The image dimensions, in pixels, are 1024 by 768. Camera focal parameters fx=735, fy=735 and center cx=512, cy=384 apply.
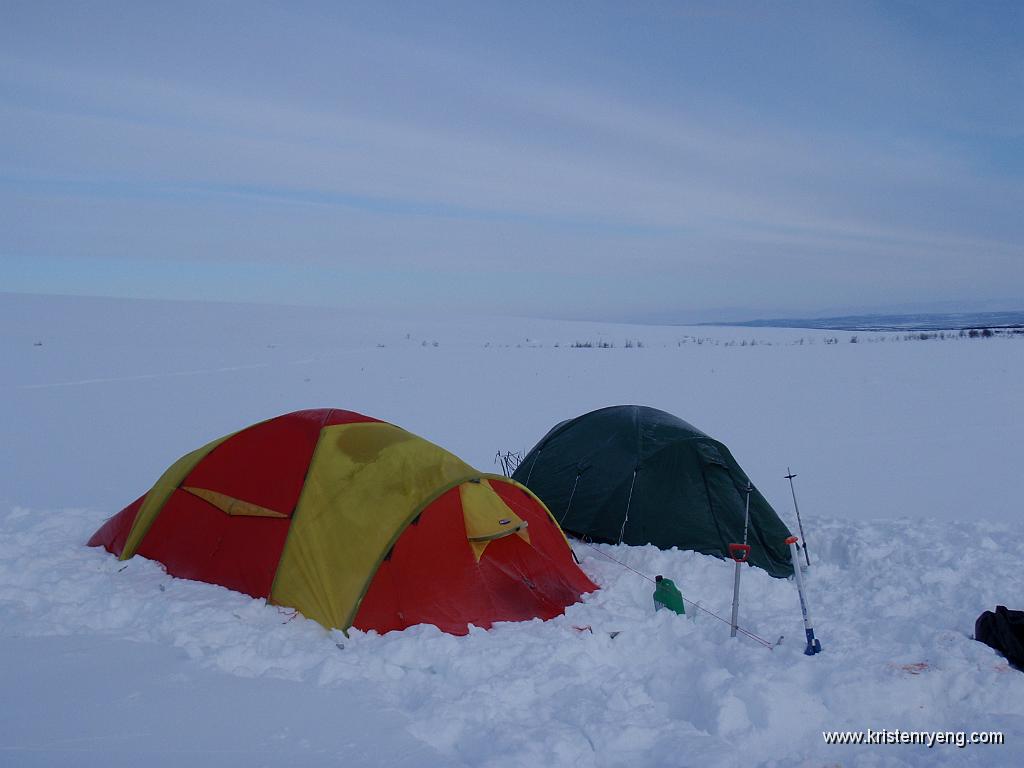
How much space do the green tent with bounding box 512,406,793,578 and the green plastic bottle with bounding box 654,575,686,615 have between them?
1543mm

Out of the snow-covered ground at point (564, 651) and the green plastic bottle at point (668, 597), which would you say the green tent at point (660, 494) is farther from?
the green plastic bottle at point (668, 597)

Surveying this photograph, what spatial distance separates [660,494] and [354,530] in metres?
3.43

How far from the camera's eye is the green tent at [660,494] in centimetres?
755

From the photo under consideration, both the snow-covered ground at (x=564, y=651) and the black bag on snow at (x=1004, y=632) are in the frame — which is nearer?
the snow-covered ground at (x=564, y=651)

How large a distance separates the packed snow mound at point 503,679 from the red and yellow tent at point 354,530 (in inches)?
9.0

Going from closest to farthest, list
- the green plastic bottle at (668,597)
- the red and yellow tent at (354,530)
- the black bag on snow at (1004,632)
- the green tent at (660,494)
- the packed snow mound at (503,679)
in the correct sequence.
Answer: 1. the packed snow mound at (503,679)
2. the black bag on snow at (1004,632)
3. the red and yellow tent at (354,530)
4. the green plastic bottle at (668,597)
5. the green tent at (660,494)

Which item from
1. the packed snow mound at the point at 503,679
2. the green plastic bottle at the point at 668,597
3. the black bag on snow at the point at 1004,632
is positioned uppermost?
the black bag on snow at the point at 1004,632

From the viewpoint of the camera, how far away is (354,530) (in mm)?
5852

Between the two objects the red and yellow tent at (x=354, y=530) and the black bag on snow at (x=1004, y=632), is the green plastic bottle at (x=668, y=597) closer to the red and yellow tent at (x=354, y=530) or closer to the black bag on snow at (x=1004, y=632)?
the red and yellow tent at (x=354, y=530)

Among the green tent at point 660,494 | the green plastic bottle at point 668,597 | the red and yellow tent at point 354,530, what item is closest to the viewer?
the red and yellow tent at point 354,530

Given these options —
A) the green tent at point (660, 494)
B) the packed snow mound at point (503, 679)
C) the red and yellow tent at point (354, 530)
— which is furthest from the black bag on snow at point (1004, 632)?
the red and yellow tent at point (354, 530)

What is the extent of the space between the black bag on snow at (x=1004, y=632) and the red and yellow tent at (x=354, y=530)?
294 centimetres

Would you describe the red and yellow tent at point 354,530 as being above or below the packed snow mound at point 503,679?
above

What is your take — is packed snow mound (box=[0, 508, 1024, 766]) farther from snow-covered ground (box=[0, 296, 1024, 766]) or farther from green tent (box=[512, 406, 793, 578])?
green tent (box=[512, 406, 793, 578])
